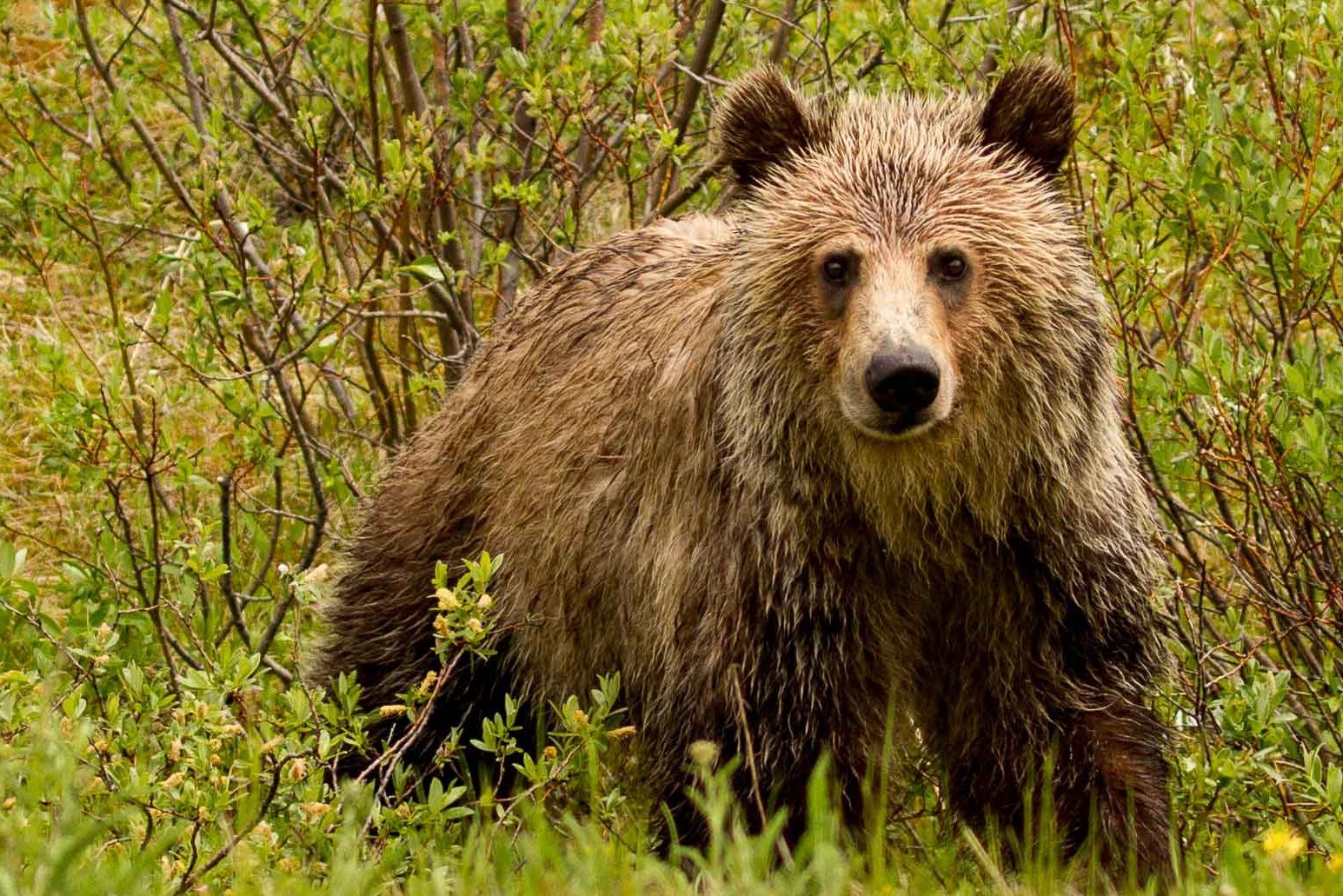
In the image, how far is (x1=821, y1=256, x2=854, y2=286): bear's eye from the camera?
4195 millimetres

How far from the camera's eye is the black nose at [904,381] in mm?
3820

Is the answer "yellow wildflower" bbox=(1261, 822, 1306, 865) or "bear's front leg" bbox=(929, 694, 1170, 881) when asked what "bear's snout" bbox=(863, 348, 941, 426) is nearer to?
"bear's front leg" bbox=(929, 694, 1170, 881)

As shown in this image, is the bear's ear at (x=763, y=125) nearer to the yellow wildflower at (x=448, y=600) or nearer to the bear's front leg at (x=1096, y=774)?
the yellow wildflower at (x=448, y=600)

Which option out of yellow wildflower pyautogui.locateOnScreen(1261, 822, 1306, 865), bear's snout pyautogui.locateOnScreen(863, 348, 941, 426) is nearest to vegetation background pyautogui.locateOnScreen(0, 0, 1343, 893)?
yellow wildflower pyautogui.locateOnScreen(1261, 822, 1306, 865)

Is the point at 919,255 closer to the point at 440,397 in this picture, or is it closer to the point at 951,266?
Result: the point at 951,266

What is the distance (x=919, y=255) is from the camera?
4180 millimetres

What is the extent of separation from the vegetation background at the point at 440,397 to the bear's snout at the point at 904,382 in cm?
86

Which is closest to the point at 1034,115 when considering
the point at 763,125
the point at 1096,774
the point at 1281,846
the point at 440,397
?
the point at 763,125

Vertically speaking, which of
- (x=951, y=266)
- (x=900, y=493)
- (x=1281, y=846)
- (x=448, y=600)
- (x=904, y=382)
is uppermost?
(x=951, y=266)

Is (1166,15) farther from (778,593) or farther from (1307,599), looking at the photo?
(778,593)

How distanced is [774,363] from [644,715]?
3.14 ft

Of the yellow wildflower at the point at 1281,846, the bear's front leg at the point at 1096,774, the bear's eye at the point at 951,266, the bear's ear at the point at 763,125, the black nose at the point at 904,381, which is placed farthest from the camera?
the bear's ear at the point at 763,125

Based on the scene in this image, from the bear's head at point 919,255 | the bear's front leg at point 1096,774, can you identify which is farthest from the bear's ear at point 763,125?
the bear's front leg at point 1096,774

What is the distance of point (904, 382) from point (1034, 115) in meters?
0.94
